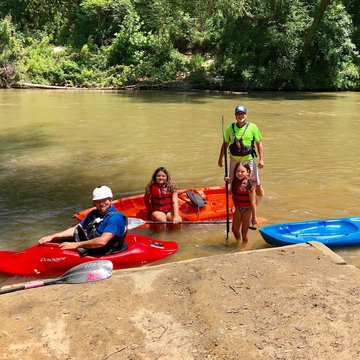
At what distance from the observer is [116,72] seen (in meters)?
27.0

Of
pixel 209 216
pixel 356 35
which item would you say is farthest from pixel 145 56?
pixel 209 216

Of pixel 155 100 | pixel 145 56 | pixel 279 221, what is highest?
pixel 145 56

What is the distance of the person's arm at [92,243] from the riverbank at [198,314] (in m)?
0.47

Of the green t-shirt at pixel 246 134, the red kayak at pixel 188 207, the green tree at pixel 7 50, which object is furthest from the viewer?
the green tree at pixel 7 50

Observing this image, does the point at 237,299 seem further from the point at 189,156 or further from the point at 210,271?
the point at 189,156

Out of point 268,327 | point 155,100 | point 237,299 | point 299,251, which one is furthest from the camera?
point 155,100

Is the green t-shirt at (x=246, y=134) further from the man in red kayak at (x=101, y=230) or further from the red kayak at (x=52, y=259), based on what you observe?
the man in red kayak at (x=101, y=230)

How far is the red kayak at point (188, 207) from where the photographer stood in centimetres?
618

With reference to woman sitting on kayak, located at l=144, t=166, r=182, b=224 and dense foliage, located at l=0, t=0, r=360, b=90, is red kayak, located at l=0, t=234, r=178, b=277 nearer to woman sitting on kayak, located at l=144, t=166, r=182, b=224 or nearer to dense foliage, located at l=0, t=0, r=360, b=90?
woman sitting on kayak, located at l=144, t=166, r=182, b=224

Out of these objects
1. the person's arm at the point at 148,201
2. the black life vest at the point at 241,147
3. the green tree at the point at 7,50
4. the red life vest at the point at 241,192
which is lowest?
the person's arm at the point at 148,201

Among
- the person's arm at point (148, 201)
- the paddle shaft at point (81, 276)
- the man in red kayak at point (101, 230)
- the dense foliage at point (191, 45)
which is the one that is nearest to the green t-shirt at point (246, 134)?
the person's arm at point (148, 201)

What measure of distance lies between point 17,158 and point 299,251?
7285mm

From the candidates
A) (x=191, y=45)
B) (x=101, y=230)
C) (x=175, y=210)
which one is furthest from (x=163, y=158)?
(x=191, y=45)

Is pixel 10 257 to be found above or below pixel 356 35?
below
